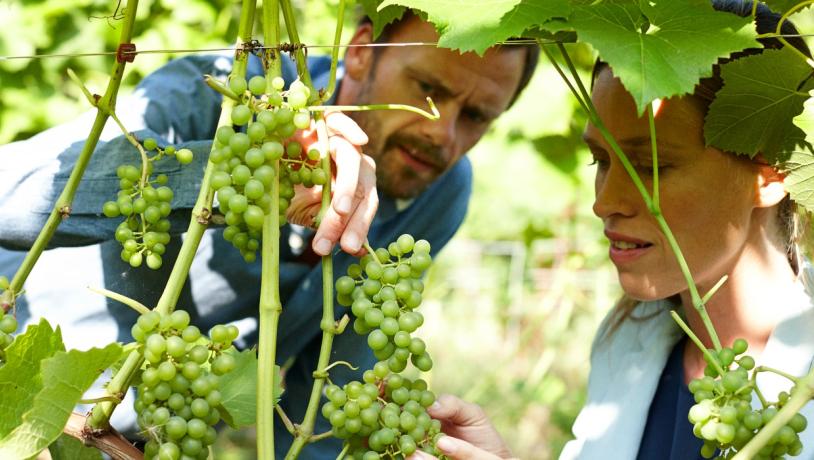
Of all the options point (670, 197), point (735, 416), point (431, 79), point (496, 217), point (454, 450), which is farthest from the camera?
point (496, 217)

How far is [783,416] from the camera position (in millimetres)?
750

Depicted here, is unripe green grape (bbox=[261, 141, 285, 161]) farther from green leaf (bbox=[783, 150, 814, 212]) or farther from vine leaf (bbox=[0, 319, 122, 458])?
green leaf (bbox=[783, 150, 814, 212])

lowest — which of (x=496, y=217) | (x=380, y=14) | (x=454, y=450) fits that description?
(x=496, y=217)

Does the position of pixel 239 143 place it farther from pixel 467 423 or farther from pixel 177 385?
pixel 467 423

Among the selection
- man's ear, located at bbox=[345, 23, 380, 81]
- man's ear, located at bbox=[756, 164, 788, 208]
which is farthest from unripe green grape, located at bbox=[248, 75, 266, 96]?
man's ear, located at bbox=[345, 23, 380, 81]

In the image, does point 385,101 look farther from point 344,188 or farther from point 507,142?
point 507,142

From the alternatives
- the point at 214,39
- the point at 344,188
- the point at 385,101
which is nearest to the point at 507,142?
the point at 214,39

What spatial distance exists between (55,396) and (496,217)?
20.8 ft

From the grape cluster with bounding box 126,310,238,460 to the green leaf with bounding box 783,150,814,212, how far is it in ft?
2.08

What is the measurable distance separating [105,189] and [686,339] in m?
1.00

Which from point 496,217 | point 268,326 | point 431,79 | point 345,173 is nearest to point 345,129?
point 345,173

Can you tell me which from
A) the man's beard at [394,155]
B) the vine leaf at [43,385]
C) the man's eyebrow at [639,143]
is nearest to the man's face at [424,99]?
the man's beard at [394,155]

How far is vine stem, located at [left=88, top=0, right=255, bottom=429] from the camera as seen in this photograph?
74 cm

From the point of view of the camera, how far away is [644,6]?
801 millimetres
